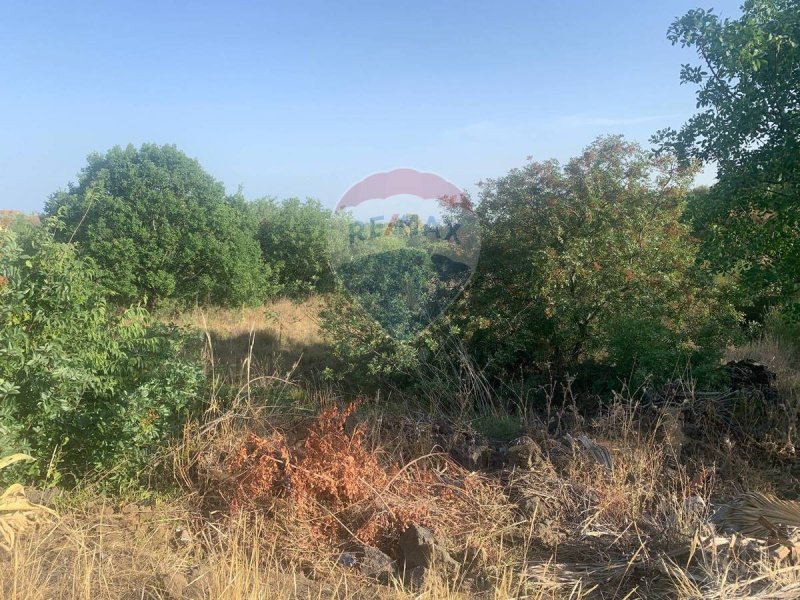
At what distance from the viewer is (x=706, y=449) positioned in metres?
5.53

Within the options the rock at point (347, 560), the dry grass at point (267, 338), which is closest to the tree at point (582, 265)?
the dry grass at point (267, 338)

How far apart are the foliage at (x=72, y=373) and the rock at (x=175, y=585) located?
1.47 meters

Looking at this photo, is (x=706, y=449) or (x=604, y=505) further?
(x=706, y=449)

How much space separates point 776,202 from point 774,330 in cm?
612

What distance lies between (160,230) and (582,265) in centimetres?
936

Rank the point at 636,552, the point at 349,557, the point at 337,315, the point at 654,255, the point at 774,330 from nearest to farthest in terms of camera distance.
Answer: the point at 636,552 → the point at 349,557 → the point at 654,255 → the point at 337,315 → the point at 774,330

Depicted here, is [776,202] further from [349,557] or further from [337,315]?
[337,315]

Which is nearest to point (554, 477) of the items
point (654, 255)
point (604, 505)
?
point (604, 505)

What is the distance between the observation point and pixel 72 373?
14.3 ft

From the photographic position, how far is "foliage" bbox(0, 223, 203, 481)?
4.40 metres

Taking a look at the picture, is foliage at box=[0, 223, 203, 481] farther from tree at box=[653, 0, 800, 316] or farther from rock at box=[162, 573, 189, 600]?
tree at box=[653, 0, 800, 316]

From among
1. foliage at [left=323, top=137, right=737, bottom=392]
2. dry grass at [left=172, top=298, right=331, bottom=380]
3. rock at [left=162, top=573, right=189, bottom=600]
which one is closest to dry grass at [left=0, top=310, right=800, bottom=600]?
rock at [left=162, top=573, right=189, bottom=600]

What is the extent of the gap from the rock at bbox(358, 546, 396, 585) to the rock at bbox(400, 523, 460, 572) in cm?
12

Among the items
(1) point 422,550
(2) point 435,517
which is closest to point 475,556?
(1) point 422,550
